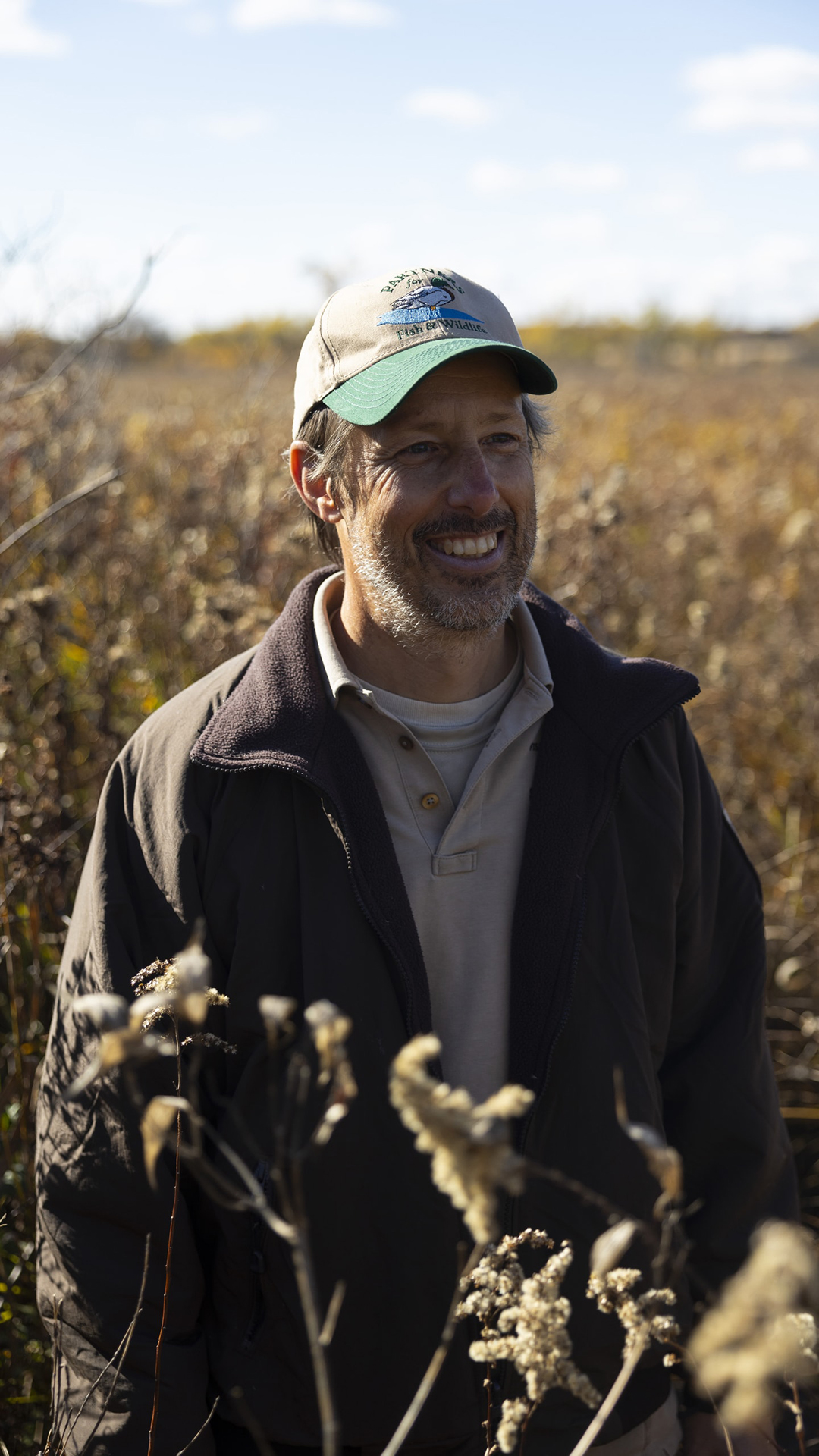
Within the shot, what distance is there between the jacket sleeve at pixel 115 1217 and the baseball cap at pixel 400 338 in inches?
35.8

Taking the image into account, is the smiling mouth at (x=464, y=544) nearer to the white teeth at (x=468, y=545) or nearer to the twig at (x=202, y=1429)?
the white teeth at (x=468, y=545)

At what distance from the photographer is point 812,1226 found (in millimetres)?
3271

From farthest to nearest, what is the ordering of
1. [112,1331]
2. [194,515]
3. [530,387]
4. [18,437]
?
1. [194,515]
2. [18,437]
3. [530,387]
4. [112,1331]

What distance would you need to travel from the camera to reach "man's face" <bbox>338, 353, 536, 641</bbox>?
2152 mm

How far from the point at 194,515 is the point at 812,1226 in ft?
12.8

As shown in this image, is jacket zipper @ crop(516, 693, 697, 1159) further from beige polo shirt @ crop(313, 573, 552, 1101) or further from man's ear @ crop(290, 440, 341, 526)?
man's ear @ crop(290, 440, 341, 526)

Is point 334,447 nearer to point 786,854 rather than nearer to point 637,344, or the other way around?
point 786,854

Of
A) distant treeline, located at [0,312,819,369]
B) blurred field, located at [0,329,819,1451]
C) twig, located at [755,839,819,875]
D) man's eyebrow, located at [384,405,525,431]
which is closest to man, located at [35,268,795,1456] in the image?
man's eyebrow, located at [384,405,525,431]

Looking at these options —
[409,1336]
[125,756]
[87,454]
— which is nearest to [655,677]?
[125,756]

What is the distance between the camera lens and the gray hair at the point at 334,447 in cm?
233

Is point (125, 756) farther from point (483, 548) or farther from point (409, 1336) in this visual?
point (409, 1336)

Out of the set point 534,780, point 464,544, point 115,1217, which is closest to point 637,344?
point 464,544

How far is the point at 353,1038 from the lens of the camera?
1869 mm

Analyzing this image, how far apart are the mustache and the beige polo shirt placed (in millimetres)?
276
